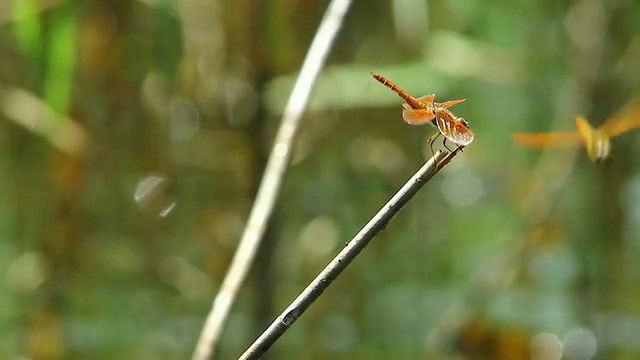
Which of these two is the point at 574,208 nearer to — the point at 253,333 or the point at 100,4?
the point at 253,333

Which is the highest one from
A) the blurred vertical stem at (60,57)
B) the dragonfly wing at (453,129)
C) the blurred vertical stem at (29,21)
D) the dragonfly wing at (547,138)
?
the blurred vertical stem at (60,57)

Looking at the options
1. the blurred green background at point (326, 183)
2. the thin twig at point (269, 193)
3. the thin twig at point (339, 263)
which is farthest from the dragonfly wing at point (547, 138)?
the thin twig at point (339, 263)

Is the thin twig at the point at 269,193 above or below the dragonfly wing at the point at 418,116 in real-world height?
above

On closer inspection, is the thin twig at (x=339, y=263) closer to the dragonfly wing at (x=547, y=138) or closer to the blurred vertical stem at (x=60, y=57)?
the dragonfly wing at (x=547, y=138)

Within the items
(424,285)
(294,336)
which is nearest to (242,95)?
(294,336)

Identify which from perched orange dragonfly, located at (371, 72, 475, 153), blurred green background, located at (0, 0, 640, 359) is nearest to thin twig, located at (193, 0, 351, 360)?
perched orange dragonfly, located at (371, 72, 475, 153)

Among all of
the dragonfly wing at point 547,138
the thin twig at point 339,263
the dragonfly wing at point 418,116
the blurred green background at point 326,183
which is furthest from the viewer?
the blurred green background at point 326,183
